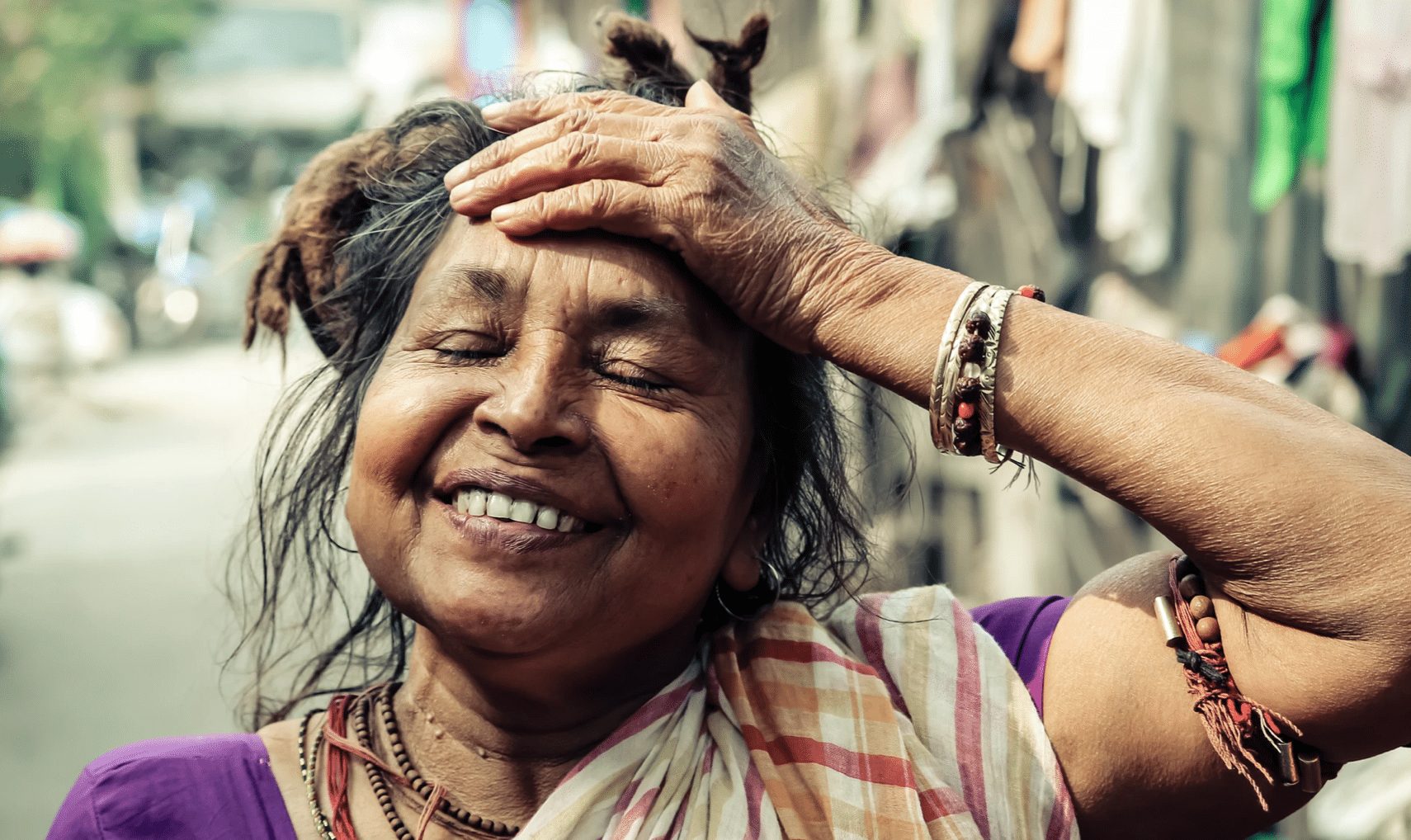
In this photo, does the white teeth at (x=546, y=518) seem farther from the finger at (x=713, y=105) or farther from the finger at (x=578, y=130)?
the finger at (x=713, y=105)

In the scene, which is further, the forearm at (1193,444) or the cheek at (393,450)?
the cheek at (393,450)

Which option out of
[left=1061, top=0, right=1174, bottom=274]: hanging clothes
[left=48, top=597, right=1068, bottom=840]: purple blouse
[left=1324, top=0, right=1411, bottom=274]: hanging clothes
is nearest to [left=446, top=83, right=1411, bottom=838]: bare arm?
[left=48, top=597, right=1068, bottom=840]: purple blouse

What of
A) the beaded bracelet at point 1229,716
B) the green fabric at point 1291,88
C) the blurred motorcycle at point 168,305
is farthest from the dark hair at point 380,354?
the blurred motorcycle at point 168,305

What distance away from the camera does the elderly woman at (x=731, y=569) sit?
1575mm

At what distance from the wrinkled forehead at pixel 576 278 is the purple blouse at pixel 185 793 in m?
0.67

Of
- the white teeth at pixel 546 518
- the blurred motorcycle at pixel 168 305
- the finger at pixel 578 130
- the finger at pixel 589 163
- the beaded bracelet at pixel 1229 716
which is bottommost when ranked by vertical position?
the blurred motorcycle at pixel 168 305

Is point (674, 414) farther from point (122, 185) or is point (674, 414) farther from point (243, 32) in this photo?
point (243, 32)

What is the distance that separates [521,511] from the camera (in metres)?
1.65

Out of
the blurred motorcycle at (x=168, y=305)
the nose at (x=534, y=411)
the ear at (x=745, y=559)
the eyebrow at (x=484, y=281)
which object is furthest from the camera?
the blurred motorcycle at (x=168, y=305)

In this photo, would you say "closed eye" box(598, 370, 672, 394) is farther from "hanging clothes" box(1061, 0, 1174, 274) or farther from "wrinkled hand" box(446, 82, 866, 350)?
"hanging clothes" box(1061, 0, 1174, 274)

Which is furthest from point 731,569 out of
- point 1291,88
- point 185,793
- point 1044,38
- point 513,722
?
point 1044,38

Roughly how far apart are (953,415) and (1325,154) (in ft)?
8.42

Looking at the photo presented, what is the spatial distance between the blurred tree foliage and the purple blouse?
20474mm

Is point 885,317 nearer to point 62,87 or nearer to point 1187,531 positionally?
point 1187,531
